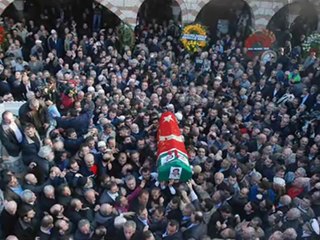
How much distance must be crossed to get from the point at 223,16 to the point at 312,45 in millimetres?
4624

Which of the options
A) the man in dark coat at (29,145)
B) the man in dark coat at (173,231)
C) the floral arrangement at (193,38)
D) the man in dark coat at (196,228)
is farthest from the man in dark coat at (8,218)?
the floral arrangement at (193,38)

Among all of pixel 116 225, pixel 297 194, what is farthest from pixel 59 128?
pixel 297 194

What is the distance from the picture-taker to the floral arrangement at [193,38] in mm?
15812

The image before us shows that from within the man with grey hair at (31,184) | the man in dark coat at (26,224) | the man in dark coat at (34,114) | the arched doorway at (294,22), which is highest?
the arched doorway at (294,22)

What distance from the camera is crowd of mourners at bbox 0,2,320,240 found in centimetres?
696

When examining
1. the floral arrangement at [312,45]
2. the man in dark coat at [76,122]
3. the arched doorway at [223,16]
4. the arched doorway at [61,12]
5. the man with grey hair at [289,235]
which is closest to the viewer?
the man with grey hair at [289,235]

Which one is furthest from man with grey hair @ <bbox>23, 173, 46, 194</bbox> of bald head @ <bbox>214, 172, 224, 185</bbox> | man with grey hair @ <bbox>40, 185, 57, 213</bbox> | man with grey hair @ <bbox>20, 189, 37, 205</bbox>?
bald head @ <bbox>214, 172, 224, 185</bbox>

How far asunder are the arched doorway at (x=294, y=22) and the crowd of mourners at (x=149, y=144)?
2957 millimetres

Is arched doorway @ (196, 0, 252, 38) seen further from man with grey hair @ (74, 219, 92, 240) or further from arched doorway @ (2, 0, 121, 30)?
man with grey hair @ (74, 219, 92, 240)

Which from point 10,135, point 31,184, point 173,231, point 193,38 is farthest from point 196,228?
point 193,38

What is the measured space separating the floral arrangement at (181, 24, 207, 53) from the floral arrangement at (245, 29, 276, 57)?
1.31 m

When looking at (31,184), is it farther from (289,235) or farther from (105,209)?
(289,235)

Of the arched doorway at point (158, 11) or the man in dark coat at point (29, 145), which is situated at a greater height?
the arched doorway at point (158, 11)

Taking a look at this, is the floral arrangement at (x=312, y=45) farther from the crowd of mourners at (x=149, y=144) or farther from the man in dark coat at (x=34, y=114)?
the man in dark coat at (x=34, y=114)
